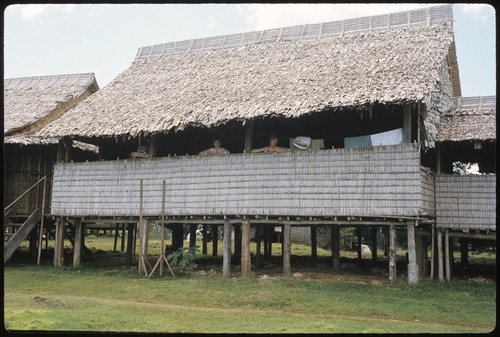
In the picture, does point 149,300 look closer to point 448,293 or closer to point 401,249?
point 448,293

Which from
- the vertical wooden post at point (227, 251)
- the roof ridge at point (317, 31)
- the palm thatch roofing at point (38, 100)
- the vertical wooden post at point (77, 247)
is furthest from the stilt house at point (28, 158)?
the vertical wooden post at point (227, 251)

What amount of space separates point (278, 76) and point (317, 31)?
3.29 meters

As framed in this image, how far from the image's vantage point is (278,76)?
15.2m

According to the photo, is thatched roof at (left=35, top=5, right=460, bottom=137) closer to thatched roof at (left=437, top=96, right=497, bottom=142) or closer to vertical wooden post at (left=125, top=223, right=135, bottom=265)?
thatched roof at (left=437, top=96, right=497, bottom=142)

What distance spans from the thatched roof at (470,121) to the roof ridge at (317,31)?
8.29 ft

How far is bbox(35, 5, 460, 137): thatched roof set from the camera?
1288cm

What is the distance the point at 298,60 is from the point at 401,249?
14791mm

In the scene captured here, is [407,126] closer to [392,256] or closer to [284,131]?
[392,256]

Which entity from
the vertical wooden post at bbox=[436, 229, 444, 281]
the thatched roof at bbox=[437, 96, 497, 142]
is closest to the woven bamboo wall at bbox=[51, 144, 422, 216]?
the thatched roof at bbox=[437, 96, 497, 142]

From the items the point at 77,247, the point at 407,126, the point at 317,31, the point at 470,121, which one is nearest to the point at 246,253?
the point at 407,126

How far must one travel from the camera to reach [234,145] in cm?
1719

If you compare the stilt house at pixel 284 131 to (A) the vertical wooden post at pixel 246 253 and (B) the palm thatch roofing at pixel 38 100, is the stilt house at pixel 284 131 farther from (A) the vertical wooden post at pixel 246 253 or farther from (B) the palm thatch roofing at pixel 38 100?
(B) the palm thatch roofing at pixel 38 100

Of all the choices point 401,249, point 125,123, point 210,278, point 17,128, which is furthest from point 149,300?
point 401,249

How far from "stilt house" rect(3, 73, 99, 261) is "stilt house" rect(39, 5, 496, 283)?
1103 mm
